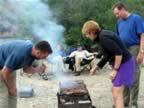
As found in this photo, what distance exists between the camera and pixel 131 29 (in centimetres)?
628

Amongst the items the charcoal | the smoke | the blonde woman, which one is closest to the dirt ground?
the charcoal

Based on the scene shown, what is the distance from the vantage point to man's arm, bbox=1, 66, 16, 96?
5.04 metres

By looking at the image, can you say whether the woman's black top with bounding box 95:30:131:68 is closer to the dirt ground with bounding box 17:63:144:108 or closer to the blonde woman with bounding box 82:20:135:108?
the blonde woman with bounding box 82:20:135:108

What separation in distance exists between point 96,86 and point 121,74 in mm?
3607

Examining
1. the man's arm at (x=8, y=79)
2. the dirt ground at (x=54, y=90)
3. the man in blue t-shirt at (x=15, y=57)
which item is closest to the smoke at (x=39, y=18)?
→ the dirt ground at (x=54, y=90)

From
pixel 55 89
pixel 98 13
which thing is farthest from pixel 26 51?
pixel 98 13

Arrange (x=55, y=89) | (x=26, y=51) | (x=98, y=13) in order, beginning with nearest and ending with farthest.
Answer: (x=26, y=51), (x=55, y=89), (x=98, y=13)

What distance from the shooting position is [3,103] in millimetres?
5379

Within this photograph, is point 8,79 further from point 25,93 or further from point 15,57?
point 25,93

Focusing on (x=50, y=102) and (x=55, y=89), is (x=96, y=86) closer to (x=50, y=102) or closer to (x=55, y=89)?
(x=55, y=89)

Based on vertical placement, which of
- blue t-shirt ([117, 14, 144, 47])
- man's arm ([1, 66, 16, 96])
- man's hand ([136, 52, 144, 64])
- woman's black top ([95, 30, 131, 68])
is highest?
blue t-shirt ([117, 14, 144, 47])

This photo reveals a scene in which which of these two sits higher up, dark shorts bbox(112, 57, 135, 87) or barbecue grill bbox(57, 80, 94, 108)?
dark shorts bbox(112, 57, 135, 87)

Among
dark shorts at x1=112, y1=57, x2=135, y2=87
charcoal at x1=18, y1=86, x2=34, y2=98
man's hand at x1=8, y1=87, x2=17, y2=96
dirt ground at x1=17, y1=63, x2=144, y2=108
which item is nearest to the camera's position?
man's hand at x1=8, y1=87, x2=17, y2=96

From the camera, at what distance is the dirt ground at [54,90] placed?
7.51 meters
